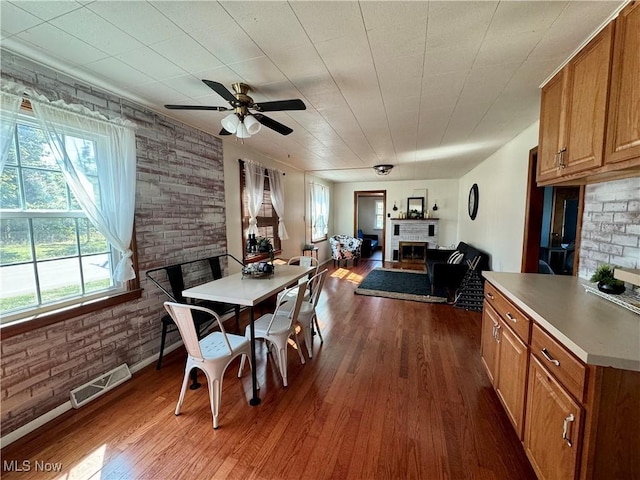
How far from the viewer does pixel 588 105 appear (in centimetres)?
147

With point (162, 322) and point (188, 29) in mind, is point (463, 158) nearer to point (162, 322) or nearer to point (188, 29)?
point (188, 29)

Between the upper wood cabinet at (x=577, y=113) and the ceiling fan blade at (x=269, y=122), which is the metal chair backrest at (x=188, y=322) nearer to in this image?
the ceiling fan blade at (x=269, y=122)

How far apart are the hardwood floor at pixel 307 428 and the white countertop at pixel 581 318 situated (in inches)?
36.1

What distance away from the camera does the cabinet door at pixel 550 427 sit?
102cm

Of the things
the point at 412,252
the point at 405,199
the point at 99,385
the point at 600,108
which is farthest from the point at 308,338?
the point at 405,199

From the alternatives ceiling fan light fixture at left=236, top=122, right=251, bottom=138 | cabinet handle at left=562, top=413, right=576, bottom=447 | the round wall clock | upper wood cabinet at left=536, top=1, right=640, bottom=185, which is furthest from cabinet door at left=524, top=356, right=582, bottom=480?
the round wall clock

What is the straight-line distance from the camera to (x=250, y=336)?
1965 mm

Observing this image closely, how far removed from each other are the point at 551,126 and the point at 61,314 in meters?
3.78

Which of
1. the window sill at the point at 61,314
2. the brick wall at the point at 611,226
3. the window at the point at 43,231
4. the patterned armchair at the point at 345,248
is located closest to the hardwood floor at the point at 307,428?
the window sill at the point at 61,314

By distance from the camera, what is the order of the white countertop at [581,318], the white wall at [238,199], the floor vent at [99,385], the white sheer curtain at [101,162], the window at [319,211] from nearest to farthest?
the white countertop at [581,318]
the white sheer curtain at [101,162]
the floor vent at [99,385]
the white wall at [238,199]
the window at [319,211]

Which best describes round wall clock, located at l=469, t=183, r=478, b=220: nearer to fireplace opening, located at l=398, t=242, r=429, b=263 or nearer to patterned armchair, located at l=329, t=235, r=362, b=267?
fireplace opening, located at l=398, t=242, r=429, b=263

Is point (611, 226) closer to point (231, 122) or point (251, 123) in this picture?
point (251, 123)

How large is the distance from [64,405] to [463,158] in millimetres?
5815

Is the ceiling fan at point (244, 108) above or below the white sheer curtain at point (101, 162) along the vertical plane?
above
